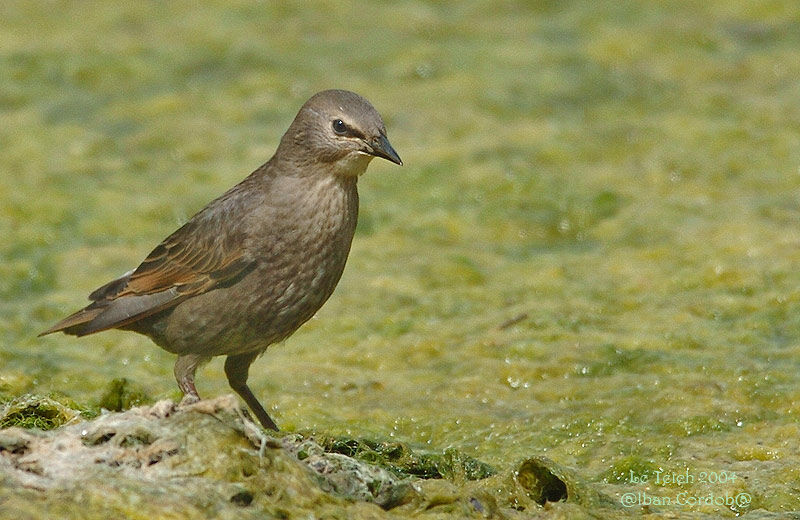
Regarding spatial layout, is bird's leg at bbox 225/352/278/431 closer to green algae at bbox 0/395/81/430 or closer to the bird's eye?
the bird's eye

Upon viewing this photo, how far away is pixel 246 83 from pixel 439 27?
1644 millimetres

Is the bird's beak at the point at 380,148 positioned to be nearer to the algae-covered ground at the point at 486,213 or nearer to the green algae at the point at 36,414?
the algae-covered ground at the point at 486,213

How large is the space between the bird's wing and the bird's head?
42 centimetres

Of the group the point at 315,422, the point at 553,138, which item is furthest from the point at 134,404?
the point at 553,138

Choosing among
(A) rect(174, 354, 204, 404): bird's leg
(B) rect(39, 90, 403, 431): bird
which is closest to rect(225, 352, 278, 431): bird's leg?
(B) rect(39, 90, 403, 431): bird

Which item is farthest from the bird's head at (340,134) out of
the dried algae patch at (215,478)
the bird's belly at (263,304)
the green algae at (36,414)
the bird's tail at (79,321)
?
the green algae at (36,414)

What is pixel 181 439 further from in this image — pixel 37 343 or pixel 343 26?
pixel 343 26

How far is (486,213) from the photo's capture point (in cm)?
714

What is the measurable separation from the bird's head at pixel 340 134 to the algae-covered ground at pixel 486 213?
1.05 metres

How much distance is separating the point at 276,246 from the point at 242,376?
0.71 metres

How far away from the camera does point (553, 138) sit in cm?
782

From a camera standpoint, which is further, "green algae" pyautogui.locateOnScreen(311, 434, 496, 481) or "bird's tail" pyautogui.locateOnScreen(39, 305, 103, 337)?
"bird's tail" pyautogui.locateOnScreen(39, 305, 103, 337)

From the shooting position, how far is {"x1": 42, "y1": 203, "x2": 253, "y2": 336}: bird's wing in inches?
184

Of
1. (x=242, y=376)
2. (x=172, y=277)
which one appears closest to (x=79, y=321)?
(x=172, y=277)
